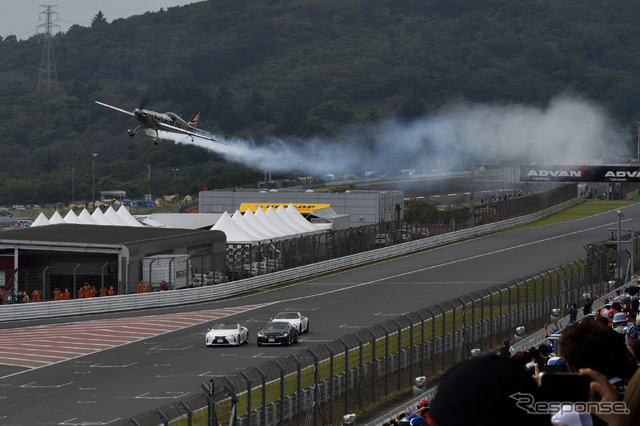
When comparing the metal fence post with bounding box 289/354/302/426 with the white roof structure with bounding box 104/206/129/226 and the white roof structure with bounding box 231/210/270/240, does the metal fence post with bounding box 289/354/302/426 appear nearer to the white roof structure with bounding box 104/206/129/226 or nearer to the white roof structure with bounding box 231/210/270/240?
the white roof structure with bounding box 231/210/270/240

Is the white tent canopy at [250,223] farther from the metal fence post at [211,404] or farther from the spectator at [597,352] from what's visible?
the spectator at [597,352]

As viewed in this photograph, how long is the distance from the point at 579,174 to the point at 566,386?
3161 inches

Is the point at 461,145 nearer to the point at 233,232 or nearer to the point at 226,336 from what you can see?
the point at 233,232

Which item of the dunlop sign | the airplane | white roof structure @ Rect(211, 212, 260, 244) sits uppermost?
the airplane

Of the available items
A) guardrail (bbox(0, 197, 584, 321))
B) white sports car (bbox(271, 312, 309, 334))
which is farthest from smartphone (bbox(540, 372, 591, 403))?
guardrail (bbox(0, 197, 584, 321))

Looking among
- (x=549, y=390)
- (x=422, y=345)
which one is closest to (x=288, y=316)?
(x=422, y=345)

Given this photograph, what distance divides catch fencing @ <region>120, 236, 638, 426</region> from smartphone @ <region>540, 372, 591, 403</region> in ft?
37.4

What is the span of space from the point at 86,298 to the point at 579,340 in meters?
42.0

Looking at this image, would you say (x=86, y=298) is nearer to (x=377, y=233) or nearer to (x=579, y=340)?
(x=377, y=233)

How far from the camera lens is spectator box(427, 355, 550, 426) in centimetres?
371

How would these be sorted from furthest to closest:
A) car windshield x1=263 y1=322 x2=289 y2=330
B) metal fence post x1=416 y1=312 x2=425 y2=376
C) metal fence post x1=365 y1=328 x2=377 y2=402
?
car windshield x1=263 y1=322 x2=289 y2=330, metal fence post x1=416 y1=312 x2=425 y2=376, metal fence post x1=365 y1=328 x2=377 y2=402

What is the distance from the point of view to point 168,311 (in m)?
46.4

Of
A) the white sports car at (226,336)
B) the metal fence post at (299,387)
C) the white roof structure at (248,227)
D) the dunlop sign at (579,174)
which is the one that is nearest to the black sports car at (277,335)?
the white sports car at (226,336)

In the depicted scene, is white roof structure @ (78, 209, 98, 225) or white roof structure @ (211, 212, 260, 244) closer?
white roof structure @ (211, 212, 260, 244)
